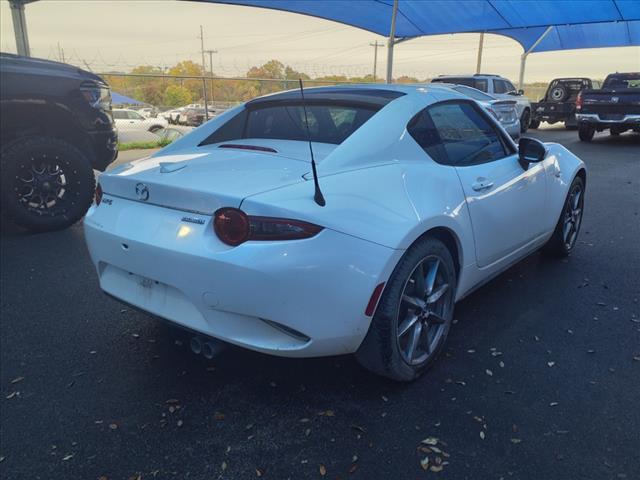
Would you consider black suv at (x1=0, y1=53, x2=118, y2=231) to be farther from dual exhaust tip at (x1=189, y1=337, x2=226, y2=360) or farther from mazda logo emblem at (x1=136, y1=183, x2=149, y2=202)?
dual exhaust tip at (x1=189, y1=337, x2=226, y2=360)

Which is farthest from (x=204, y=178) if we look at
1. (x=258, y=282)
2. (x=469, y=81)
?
(x=469, y=81)

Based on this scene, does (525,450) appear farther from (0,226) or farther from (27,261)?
(0,226)

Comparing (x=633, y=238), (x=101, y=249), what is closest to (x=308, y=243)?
(x=101, y=249)

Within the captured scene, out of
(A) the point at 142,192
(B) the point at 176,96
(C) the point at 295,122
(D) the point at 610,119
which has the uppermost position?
(C) the point at 295,122

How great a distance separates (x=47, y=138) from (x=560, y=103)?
56.1 ft

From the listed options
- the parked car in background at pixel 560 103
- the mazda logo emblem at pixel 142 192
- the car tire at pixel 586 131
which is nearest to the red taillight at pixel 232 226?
the mazda logo emblem at pixel 142 192

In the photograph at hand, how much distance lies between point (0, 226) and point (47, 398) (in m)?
3.71

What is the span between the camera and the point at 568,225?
14.6ft

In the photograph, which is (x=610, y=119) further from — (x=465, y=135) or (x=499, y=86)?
(x=465, y=135)

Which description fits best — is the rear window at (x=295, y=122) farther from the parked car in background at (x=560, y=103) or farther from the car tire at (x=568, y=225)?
the parked car in background at (x=560, y=103)

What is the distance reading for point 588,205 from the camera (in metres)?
6.75

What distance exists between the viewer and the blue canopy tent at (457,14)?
15195 millimetres

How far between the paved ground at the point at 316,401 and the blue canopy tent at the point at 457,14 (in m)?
13.0

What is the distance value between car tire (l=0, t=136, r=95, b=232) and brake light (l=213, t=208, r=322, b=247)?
3853mm
